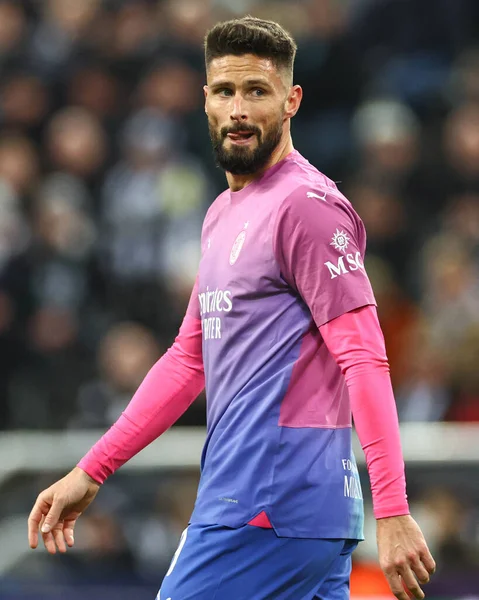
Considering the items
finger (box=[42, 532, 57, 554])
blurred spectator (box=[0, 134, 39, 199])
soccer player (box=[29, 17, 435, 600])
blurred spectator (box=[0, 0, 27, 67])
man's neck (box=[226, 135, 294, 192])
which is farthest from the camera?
blurred spectator (box=[0, 0, 27, 67])

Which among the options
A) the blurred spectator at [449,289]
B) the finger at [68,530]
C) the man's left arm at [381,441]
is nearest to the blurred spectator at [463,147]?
the blurred spectator at [449,289]

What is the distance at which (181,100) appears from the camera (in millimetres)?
8609

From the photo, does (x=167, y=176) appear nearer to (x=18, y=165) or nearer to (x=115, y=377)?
(x=18, y=165)

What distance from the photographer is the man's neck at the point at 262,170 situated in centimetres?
324

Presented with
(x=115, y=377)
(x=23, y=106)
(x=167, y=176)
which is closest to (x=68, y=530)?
(x=115, y=377)

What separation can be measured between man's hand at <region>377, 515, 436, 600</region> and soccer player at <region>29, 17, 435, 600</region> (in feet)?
0.08

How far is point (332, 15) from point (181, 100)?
55.0 inches

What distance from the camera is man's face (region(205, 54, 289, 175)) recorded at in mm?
3168

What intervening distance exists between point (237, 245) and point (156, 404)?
60 cm

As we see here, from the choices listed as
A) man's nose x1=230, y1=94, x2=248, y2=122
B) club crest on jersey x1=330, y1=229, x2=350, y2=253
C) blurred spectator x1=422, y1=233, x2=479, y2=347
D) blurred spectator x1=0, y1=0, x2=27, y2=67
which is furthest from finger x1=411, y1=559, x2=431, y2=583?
blurred spectator x1=0, y1=0, x2=27, y2=67

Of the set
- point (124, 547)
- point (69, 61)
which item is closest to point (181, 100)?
point (69, 61)

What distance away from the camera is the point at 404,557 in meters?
2.67

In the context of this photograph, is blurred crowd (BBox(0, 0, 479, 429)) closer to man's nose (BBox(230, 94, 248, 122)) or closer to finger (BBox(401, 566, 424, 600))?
man's nose (BBox(230, 94, 248, 122))

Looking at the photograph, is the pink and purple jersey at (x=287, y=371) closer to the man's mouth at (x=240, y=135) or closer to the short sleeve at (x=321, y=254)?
the short sleeve at (x=321, y=254)
